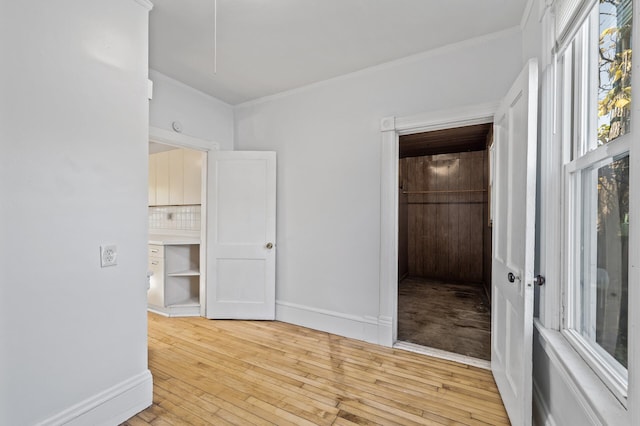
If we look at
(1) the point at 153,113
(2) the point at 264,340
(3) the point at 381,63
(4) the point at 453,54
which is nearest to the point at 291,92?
(3) the point at 381,63

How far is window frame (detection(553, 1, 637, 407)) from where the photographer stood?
1.29 meters

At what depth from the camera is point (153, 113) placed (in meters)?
2.87

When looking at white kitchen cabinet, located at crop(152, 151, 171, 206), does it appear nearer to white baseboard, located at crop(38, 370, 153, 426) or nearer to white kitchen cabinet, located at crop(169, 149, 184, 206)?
white kitchen cabinet, located at crop(169, 149, 184, 206)

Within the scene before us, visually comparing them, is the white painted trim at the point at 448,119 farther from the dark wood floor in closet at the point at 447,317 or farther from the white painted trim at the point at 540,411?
the dark wood floor in closet at the point at 447,317

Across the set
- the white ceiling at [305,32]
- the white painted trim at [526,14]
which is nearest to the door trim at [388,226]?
the white ceiling at [305,32]

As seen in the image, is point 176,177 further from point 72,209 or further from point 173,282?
point 72,209

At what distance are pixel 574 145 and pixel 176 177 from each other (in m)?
4.40

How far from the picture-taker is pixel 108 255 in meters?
1.69

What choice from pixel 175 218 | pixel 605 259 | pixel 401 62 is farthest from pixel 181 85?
pixel 605 259

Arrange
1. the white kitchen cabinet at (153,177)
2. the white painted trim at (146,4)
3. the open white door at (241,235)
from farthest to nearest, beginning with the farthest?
1. the white kitchen cabinet at (153,177)
2. the open white door at (241,235)
3. the white painted trim at (146,4)

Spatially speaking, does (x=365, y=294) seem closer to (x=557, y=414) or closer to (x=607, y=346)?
(x=557, y=414)

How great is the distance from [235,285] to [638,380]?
321 cm

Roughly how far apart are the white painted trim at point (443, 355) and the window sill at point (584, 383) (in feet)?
3.30

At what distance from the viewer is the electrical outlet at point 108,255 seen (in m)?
1.67
